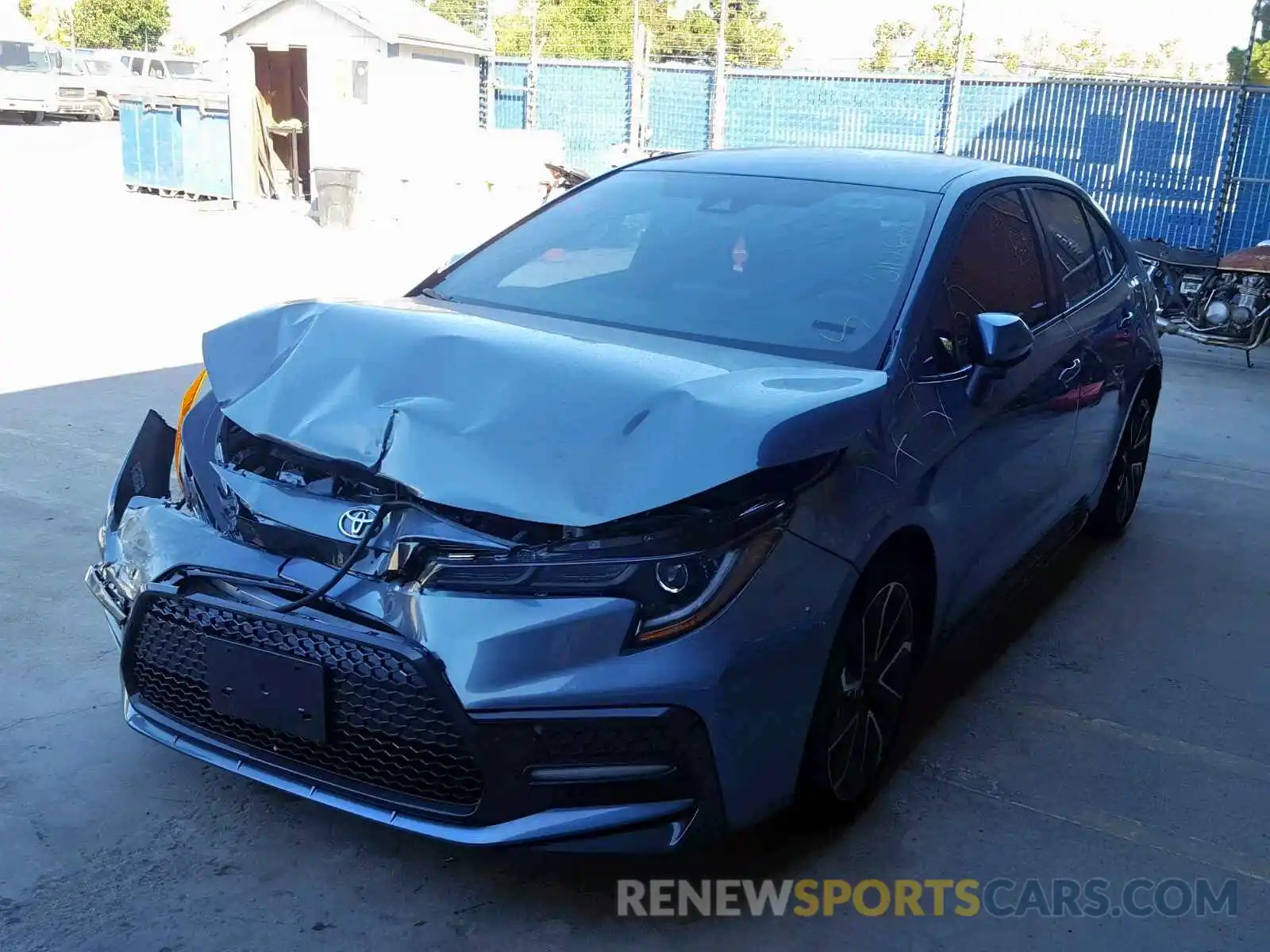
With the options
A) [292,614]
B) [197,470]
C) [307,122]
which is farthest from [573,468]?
[307,122]

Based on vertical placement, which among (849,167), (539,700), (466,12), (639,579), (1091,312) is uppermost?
(466,12)

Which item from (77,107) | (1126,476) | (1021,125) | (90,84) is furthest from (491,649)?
(90,84)

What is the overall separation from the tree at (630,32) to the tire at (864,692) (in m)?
17.6

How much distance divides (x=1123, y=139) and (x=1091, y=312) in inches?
517

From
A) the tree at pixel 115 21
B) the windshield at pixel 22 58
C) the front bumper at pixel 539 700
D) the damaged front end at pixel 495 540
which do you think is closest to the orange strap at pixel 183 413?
the damaged front end at pixel 495 540

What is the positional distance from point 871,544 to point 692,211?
1511 millimetres

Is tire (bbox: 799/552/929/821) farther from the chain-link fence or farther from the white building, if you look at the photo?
the white building

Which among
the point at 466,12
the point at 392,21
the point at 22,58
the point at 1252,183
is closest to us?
the point at 1252,183

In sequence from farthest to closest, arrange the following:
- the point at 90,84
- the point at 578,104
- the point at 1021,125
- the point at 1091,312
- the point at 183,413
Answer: the point at 90,84 → the point at 578,104 → the point at 1021,125 → the point at 1091,312 → the point at 183,413

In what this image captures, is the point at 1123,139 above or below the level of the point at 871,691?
above

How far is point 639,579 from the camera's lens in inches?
98.0

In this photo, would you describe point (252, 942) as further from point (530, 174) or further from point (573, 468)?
point (530, 174)

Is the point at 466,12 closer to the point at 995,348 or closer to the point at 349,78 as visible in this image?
the point at 349,78

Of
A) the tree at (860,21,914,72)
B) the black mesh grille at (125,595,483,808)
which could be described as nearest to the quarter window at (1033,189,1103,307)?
the black mesh grille at (125,595,483,808)
